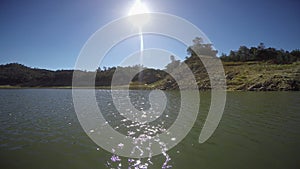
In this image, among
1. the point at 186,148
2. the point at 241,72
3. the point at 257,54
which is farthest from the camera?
the point at 257,54

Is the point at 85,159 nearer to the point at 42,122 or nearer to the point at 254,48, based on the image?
the point at 42,122

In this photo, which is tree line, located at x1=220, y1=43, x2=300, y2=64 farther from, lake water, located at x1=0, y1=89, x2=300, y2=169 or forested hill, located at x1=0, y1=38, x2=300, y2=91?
lake water, located at x1=0, y1=89, x2=300, y2=169

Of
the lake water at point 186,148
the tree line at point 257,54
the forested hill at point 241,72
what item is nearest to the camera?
the lake water at point 186,148

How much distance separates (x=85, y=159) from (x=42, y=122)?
1268 cm

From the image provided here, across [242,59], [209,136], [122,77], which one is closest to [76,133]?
[209,136]

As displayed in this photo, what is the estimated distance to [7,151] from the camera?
42.0 feet

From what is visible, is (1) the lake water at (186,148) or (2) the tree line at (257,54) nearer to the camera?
(1) the lake water at (186,148)

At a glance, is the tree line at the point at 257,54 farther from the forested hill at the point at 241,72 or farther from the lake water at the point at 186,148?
the lake water at the point at 186,148

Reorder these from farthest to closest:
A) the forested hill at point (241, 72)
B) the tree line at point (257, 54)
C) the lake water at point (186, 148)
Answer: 1. the tree line at point (257, 54)
2. the forested hill at point (241, 72)
3. the lake water at point (186, 148)

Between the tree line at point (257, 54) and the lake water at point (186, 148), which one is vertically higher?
the tree line at point (257, 54)

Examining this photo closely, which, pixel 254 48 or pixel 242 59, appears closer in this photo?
pixel 242 59

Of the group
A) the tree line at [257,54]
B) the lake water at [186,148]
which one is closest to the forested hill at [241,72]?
the tree line at [257,54]

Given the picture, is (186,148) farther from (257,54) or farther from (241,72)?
(257,54)

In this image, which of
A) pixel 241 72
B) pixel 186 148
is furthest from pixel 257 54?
pixel 186 148
